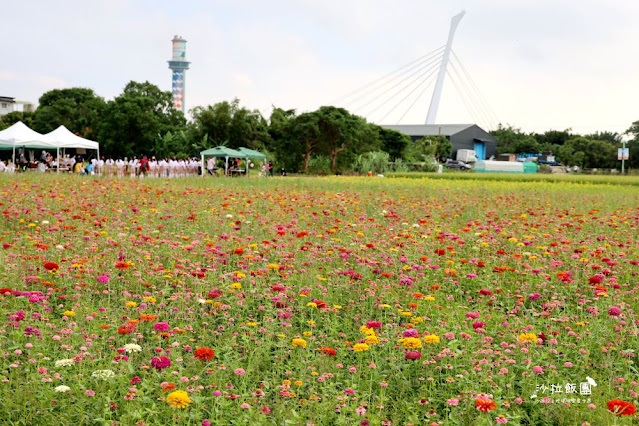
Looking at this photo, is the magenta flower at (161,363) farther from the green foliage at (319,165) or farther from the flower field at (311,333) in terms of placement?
the green foliage at (319,165)

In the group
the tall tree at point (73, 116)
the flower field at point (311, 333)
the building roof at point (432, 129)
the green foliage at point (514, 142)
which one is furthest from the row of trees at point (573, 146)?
the flower field at point (311, 333)

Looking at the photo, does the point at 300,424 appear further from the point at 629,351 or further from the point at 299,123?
the point at 299,123

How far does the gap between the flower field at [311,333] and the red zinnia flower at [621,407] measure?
0.01 metres

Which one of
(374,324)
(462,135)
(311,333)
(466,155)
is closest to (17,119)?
(466,155)

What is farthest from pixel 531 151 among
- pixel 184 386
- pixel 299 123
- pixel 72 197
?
pixel 184 386

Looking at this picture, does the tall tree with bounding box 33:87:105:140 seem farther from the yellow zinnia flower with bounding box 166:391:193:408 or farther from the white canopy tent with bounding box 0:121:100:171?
the yellow zinnia flower with bounding box 166:391:193:408

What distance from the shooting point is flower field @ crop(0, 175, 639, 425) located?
2.85m

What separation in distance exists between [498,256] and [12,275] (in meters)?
4.18

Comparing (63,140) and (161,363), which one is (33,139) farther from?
(161,363)

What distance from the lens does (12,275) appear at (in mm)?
4469

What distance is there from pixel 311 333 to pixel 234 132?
134ft

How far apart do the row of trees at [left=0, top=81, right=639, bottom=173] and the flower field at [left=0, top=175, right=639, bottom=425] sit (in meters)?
27.9

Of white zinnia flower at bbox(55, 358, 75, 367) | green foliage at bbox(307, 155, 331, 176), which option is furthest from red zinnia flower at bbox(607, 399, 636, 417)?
green foliage at bbox(307, 155, 331, 176)

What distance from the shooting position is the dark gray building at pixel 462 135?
68.0 metres
